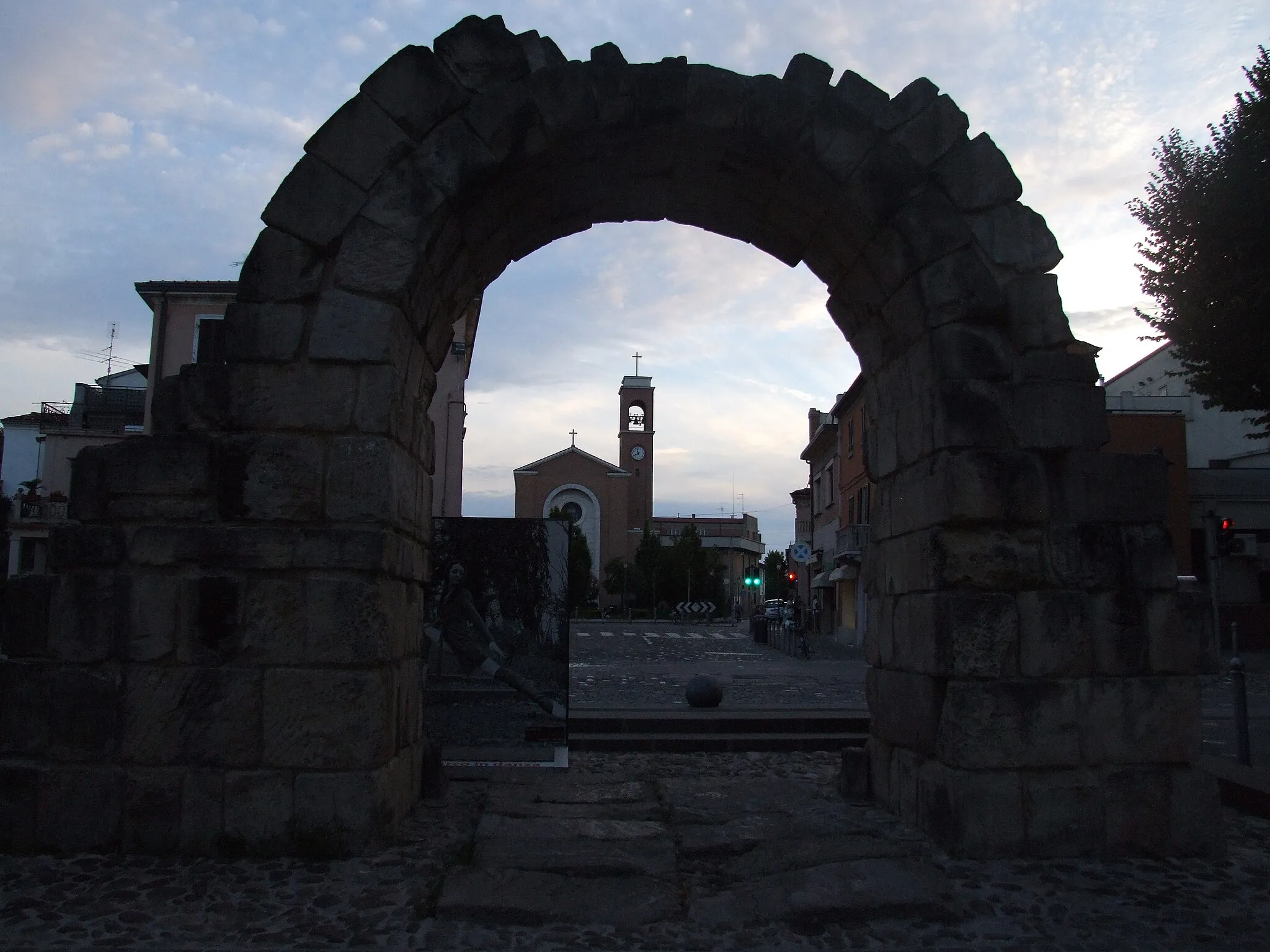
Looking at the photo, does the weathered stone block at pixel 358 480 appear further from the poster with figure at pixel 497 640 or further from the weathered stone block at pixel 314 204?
the poster with figure at pixel 497 640

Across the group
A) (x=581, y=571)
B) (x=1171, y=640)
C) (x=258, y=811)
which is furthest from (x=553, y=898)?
(x=581, y=571)

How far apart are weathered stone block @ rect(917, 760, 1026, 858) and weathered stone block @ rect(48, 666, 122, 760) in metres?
4.24

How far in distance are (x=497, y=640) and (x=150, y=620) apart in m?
3.03

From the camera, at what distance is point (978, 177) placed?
5.56m

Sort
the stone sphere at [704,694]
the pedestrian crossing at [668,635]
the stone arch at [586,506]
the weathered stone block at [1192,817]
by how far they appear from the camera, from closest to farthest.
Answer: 1. the weathered stone block at [1192,817]
2. the stone sphere at [704,694]
3. the pedestrian crossing at [668,635]
4. the stone arch at [586,506]

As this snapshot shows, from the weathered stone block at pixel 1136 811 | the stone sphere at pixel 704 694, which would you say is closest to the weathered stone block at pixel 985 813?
the weathered stone block at pixel 1136 811

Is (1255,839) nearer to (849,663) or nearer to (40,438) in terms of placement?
(849,663)

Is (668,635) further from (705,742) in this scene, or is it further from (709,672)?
(705,742)

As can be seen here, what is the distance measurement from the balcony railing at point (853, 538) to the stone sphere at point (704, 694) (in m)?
21.2

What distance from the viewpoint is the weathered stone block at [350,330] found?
5176 mm

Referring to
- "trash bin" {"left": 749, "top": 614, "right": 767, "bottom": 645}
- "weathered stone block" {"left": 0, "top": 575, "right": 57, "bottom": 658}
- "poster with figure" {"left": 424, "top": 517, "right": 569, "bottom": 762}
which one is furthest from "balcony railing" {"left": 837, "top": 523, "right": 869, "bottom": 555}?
"weathered stone block" {"left": 0, "top": 575, "right": 57, "bottom": 658}

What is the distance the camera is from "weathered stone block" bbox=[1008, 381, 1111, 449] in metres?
5.29

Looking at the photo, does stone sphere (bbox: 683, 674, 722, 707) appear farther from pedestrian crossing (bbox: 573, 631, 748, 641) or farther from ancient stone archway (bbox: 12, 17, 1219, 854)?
A: pedestrian crossing (bbox: 573, 631, 748, 641)

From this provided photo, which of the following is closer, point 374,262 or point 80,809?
point 80,809
